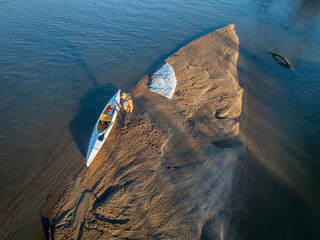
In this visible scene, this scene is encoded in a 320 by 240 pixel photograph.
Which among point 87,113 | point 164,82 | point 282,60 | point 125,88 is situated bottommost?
point 87,113

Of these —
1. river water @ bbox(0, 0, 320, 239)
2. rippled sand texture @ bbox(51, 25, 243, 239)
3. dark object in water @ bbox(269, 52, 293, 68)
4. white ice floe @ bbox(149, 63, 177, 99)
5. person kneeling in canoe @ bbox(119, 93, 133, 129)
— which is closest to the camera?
rippled sand texture @ bbox(51, 25, 243, 239)

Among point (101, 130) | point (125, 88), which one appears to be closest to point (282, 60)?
point (125, 88)

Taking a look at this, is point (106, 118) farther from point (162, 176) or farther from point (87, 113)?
point (162, 176)

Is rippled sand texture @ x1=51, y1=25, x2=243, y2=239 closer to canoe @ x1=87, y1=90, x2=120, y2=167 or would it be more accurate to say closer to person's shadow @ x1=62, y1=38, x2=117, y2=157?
canoe @ x1=87, y1=90, x2=120, y2=167

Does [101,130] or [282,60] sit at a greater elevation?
[282,60]

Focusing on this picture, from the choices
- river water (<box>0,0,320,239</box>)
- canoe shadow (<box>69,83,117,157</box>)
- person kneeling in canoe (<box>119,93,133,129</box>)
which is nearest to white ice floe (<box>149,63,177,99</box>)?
river water (<box>0,0,320,239</box>)

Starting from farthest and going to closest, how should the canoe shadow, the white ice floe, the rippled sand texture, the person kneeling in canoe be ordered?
1. the white ice floe
2. the canoe shadow
3. the person kneeling in canoe
4. the rippled sand texture

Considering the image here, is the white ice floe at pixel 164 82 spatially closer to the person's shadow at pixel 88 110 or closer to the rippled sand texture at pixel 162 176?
the rippled sand texture at pixel 162 176
